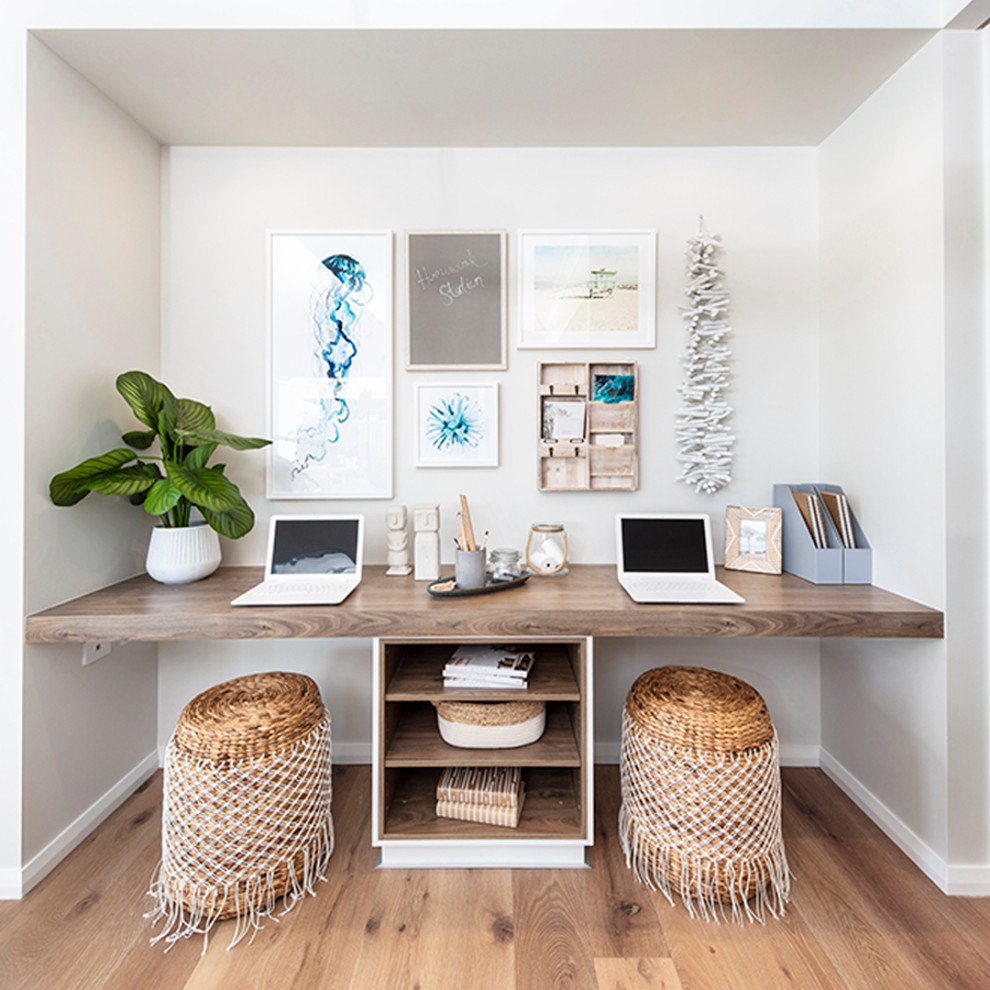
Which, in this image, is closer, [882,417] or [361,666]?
[882,417]

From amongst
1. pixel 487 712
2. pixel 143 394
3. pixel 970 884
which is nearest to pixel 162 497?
pixel 143 394

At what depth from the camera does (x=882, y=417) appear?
1.88 m

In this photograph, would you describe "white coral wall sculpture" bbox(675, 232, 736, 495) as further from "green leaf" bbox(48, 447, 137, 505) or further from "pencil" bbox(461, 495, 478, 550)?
"green leaf" bbox(48, 447, 137, 505)

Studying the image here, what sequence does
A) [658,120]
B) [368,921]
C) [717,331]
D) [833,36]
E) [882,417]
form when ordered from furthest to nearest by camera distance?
[717,331] → [658,120] → [882,417] → [833,36] → [368,921]

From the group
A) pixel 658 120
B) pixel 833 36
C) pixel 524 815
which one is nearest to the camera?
pixel 833 36

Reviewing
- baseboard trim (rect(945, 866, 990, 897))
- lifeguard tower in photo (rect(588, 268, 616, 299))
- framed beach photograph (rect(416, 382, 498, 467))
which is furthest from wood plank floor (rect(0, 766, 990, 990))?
lifeguard tower in photo (rect(588, 268, 616, 299))

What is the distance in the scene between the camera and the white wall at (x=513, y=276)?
2.24 meters

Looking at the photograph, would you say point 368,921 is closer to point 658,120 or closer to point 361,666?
point 361,666

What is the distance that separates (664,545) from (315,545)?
1.28 m

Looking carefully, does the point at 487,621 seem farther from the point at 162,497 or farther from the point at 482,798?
the point at 162,497

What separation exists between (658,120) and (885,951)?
2629 millimetres

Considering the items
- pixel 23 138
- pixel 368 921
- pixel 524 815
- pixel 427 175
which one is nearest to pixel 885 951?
pixel 524 815

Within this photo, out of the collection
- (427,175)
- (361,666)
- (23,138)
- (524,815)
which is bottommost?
(524,815)

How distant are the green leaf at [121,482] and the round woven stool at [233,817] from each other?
70cm
